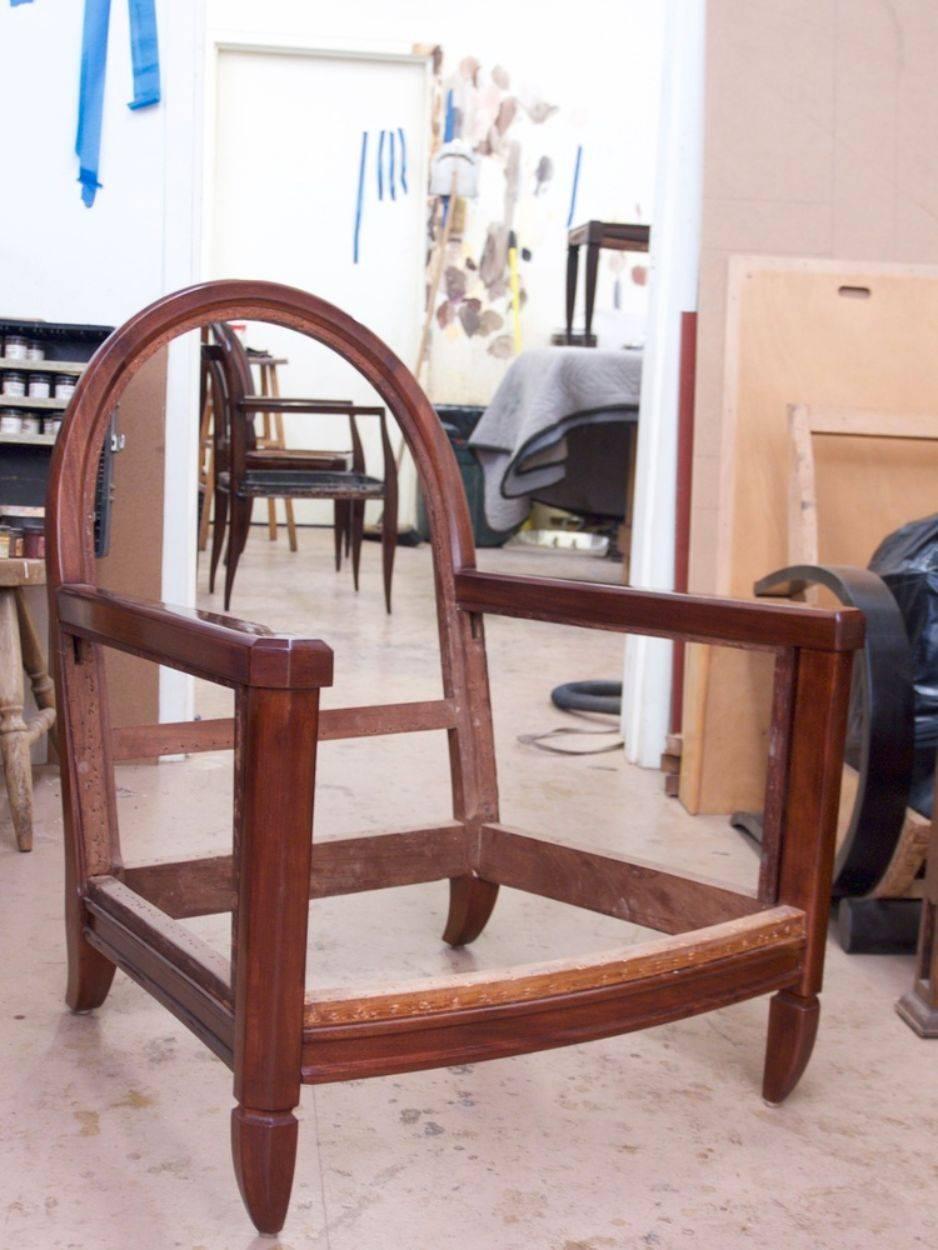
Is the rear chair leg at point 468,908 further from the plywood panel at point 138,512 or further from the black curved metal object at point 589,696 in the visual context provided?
the black curved metal object at point 589,696

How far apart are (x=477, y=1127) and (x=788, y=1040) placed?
31 centimetres

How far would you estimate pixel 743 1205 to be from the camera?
118 cm

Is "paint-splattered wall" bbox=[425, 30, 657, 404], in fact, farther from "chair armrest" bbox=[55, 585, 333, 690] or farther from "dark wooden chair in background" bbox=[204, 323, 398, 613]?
"chair armrest" bbox=[55, 585, 333, 690]

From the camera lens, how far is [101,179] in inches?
96.3

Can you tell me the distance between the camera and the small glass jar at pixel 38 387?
2.26 meters

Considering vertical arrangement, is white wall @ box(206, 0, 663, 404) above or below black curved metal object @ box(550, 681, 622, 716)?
above

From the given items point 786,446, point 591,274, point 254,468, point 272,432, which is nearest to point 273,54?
point 272,432

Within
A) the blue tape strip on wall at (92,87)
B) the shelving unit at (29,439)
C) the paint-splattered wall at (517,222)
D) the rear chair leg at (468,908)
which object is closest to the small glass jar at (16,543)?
the shelving unit at (29,439)

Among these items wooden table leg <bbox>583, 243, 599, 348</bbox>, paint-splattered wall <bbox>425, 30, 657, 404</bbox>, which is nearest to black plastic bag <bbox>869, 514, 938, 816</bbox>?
wooden table leg <bbox>583, 243, 599, 348</bbox>

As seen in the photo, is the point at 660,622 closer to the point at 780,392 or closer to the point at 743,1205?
the point at 743,1205

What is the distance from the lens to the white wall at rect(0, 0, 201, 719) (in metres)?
2.41

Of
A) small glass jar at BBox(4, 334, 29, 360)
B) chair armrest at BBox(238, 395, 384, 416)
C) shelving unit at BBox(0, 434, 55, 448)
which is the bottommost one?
shelving unit at BBox(0, 434, 55, 448)

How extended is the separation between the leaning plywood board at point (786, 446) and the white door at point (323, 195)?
448 cm

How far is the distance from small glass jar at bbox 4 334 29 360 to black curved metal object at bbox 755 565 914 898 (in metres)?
1.34
